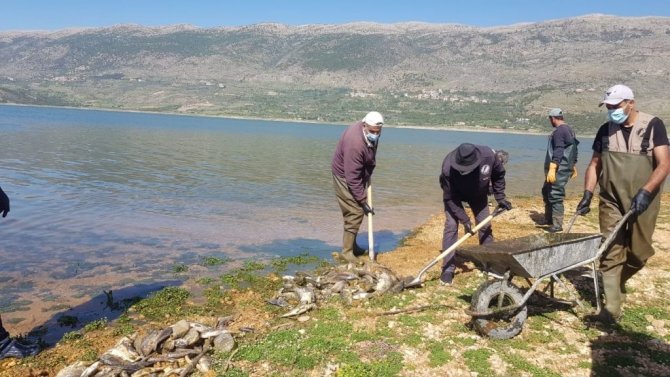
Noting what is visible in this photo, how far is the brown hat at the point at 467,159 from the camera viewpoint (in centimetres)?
595

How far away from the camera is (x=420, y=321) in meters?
5.62

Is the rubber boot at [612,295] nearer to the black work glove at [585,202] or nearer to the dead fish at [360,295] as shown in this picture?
the black work glove at [585,202]

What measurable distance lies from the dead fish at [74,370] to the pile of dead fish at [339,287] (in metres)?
2.40

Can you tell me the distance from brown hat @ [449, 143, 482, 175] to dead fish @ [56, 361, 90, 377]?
15.2ft

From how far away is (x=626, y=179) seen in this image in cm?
523

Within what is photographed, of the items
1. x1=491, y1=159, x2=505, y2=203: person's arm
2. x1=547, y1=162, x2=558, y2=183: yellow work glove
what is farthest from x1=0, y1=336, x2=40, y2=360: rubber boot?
x1=547, y1=162, x2=558, y2=183: yellow work glove

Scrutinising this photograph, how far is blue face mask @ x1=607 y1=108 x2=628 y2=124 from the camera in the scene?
5117mm

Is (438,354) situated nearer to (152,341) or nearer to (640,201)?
(640,201)

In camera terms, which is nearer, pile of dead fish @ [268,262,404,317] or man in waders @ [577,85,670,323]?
man in waders @ [577,85,670,323]

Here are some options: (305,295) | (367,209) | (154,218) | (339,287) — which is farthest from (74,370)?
(154,218)

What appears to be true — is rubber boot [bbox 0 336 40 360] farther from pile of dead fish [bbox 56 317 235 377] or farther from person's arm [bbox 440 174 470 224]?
person's arm [bbox 440 174 470 224]

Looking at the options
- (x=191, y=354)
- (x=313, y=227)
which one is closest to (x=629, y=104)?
(x=191, y=354)

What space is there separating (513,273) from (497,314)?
18.7 inches

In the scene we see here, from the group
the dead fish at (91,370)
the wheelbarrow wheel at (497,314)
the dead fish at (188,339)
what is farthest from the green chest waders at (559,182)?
the dead fish at (91,370)
